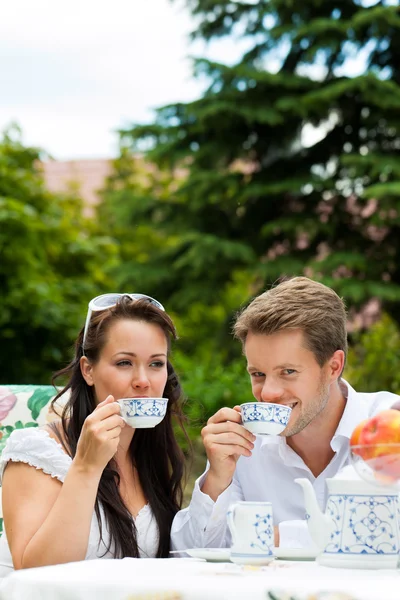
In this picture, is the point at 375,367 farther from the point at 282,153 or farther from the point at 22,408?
the point at 22,408

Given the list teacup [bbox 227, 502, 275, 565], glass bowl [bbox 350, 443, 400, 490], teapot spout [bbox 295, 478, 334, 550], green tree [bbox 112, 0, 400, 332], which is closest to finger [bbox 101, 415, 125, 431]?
teacup [bbox 227, 502, 275, 565]

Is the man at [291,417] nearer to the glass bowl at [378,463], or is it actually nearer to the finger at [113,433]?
the finger at [113,433]

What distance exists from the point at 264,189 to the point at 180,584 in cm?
1055

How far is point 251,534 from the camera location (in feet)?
6.95

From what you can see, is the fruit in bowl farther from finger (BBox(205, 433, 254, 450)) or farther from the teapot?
finger (BBox(205, 433, 254, 450))

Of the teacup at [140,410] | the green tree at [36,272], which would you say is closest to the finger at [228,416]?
the teacup at [140,410]

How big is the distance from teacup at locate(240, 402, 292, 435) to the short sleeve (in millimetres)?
603

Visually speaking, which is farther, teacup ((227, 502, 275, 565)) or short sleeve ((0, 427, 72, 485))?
short sleeve ((0, 427, 72, 485))

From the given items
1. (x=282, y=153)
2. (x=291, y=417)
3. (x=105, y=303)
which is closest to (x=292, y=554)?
(x=291, y=417)

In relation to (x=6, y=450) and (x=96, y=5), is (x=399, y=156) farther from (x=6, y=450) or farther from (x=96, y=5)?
(x=6, y=450)

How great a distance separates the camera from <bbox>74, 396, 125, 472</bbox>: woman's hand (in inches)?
94.9

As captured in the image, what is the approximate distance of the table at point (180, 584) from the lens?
1.74 metres

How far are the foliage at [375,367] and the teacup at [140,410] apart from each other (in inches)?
249

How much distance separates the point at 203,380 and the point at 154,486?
5757 mm
